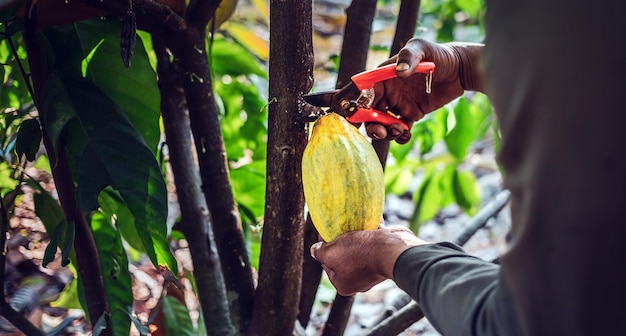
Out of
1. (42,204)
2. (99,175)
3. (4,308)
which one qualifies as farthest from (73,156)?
(4,308)

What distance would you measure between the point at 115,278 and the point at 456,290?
63 cm

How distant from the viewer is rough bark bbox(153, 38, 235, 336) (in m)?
1.28

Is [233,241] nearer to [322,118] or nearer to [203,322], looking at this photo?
[203,322]

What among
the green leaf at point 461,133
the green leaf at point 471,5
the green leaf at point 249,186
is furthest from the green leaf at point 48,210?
the green leaf at point 471,5

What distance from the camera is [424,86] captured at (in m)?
1.20

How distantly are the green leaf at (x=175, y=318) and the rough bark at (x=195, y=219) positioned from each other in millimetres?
54

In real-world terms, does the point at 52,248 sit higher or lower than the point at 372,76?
lower

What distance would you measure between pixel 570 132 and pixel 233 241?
731 millimetres

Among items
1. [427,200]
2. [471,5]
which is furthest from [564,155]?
[471,5]

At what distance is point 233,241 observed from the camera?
4.06 ft

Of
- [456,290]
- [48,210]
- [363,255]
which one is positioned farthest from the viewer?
[48,210]

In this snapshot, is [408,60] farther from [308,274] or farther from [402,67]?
[308,274]

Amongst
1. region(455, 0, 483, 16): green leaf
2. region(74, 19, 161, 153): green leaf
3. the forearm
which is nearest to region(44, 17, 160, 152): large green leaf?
region(74, 19, 161, 153): green leaf

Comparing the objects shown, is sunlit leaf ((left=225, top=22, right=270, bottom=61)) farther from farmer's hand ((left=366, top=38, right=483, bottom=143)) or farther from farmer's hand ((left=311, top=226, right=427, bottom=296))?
farmer's hand ((left=311, top=226, right=427, bottom=296))
